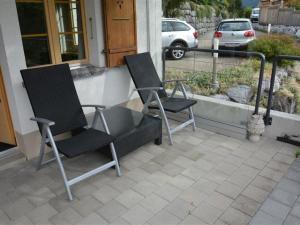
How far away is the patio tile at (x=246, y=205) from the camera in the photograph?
2307 millimetres

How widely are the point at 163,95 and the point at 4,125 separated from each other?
2.07 m

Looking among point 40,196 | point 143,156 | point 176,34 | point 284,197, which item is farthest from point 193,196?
point 176,34

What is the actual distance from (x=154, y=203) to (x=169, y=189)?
24 centimetres

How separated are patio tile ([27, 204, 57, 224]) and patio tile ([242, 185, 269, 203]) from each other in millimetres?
1680

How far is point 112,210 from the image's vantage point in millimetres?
2340

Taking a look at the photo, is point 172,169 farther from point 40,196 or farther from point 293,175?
point 40,196

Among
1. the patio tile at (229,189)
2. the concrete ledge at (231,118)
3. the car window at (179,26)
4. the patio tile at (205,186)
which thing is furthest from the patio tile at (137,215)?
the car window at (179,26)

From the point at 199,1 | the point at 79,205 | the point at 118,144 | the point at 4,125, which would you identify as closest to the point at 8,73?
the point at 4,125

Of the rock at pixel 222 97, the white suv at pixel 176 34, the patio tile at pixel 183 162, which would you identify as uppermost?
the white suv at pixel 176 34

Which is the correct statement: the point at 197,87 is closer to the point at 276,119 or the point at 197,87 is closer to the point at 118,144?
the point at 276,119

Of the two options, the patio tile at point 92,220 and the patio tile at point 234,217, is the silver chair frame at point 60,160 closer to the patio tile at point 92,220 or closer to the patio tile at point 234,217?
the patio tile at point 92,220

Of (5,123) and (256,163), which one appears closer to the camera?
(256,163)

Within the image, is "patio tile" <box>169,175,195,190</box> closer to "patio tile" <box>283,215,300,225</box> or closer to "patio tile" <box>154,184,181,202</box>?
"patio tile" <box>154,184,181,202</box>

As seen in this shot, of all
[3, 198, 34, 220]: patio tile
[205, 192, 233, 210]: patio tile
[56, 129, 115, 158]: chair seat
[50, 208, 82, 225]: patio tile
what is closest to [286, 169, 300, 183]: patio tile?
[205, 192, 233, 210]: patio tile
